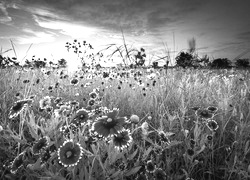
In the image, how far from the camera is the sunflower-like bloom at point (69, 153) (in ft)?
2.61

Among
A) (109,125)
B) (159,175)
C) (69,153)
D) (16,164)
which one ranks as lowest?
(159,175)

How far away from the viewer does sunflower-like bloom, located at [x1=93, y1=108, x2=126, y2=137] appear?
2.70 ft

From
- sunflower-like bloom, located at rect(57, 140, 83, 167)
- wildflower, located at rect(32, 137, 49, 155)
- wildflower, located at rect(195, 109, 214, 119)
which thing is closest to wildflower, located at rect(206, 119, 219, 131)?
wildflower, located at rect(195, 109, 214, 119)

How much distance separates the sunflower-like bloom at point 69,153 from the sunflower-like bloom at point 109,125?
143mm

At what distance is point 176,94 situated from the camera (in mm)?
2693

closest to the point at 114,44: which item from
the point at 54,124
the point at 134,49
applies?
the point at 134,49

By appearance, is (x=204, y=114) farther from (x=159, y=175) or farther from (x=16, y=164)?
(x=16, y=164)

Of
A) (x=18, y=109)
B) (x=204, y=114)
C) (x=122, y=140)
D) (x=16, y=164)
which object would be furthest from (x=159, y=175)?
(x=18, y=109)

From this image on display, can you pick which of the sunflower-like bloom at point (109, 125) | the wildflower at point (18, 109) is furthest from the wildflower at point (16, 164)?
the sunflower-like bloom at point (109, 125)

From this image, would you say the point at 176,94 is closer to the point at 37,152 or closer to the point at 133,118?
the point at 133,118

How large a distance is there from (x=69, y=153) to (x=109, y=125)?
0.84ft

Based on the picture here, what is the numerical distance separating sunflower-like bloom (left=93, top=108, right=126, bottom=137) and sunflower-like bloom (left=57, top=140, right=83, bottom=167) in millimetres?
143

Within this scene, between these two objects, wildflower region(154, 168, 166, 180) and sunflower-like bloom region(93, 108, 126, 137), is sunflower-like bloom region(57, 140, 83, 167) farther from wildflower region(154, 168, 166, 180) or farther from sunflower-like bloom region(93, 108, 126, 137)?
wildflower region(154, 168, 166, 180)

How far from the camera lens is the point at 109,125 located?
88 cm
